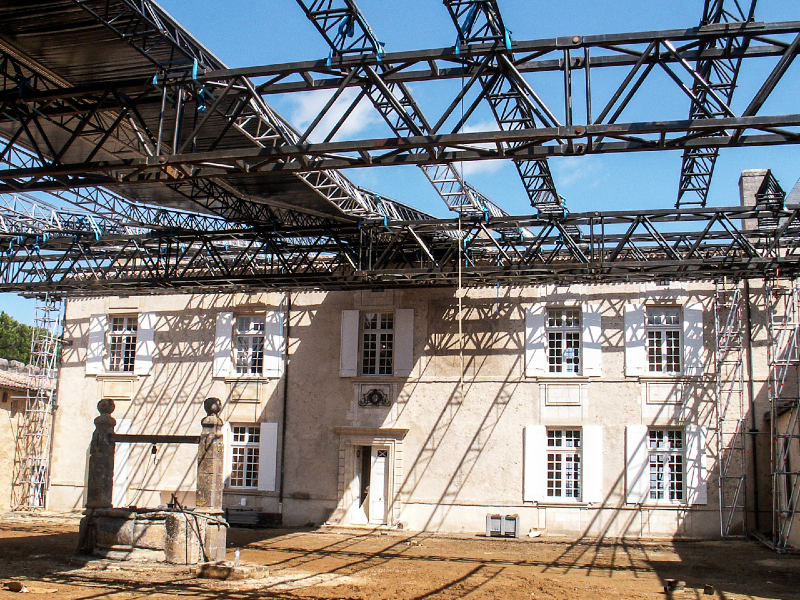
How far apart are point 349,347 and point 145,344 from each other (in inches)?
242

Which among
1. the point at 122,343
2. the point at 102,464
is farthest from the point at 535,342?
the point at 122,343

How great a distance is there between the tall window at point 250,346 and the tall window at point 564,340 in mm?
7682

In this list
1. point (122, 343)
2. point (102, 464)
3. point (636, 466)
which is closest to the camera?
point (102, 464)

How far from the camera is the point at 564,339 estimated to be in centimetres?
1920

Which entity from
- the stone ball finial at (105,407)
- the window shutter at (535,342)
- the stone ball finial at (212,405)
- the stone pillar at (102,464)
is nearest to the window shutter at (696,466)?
the window shutter at (535,342)

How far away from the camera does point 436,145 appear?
8.93m

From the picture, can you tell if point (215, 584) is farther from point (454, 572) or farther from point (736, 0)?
point (736, 0)

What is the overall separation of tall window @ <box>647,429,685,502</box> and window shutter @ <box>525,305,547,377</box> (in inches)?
120

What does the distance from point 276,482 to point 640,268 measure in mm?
10387

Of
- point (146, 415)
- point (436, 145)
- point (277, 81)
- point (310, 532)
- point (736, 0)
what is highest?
point (736, 0)

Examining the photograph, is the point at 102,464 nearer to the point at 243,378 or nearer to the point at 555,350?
the point at 243,378

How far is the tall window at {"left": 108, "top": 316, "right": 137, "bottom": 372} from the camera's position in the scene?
22.4 m

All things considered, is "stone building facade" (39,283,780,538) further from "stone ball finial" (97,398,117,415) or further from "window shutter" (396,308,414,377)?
"stone ball finial" (97,398,117,415)

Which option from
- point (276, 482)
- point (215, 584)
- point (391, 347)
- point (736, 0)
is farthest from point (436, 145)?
point (276, 482)
